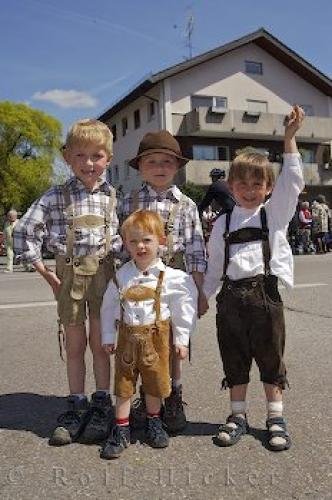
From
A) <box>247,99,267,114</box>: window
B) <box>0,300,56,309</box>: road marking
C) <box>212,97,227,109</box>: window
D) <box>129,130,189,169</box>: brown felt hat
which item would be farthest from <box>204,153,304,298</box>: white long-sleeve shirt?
<box>247,99,267,114</box>: window

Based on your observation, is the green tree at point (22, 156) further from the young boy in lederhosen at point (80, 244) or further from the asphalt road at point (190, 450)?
the young boy in lederhosen at point (80, 244)

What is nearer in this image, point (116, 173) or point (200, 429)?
point (200, 429)

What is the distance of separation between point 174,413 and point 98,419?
43 centimetres

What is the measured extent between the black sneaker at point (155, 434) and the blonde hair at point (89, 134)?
1563 mm

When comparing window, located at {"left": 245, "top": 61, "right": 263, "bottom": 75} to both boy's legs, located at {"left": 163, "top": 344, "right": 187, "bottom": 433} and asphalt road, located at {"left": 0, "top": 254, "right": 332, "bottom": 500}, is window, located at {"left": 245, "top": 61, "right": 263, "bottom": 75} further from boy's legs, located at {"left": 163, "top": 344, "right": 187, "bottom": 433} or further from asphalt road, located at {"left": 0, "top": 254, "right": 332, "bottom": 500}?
boy's legs, located at {"left": 163, "top": 344, "right": 187, "bottom": 433}

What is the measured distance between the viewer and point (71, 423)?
3146mm

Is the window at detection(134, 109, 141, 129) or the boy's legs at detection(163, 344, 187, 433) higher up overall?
the window at detection(134, 109, 141, 129)

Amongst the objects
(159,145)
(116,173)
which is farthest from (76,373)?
(116,173)

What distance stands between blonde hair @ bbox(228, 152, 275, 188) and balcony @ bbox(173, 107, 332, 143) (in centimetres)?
2657

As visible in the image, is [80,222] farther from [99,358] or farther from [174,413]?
[174,413]

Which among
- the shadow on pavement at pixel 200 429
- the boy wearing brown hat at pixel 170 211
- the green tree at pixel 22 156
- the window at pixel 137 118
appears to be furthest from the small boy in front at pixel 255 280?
the green tree at pixel 22 156

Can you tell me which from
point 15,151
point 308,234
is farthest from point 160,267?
point 15,151

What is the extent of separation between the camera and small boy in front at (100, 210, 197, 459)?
301cm

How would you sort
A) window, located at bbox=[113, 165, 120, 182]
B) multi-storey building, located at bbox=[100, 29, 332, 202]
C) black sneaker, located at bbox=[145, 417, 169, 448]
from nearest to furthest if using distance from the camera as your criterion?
black sneaker, located at bbox=[145, 417, 169, 448], multi-storey building, located at bbox=[100, 29, 332, 202], window, located at bbox=[113, 165, 120, 182]
